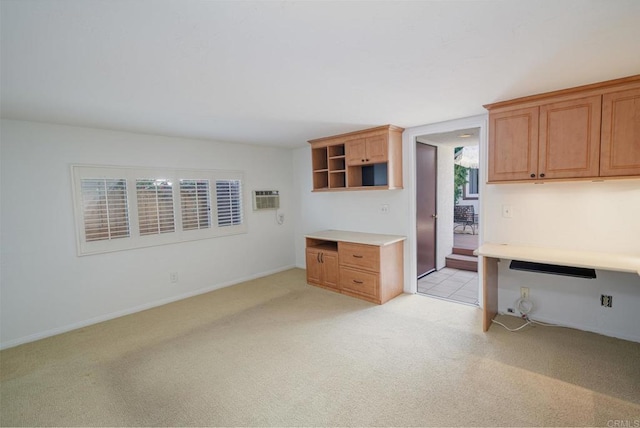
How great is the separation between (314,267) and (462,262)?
2675 millimetres

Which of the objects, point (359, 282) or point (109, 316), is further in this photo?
point (359, 282)

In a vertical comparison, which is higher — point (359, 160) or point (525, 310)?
point (359, 160)

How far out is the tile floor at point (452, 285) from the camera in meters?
3.93

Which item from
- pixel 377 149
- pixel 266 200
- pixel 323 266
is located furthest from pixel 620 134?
pixel 266 200

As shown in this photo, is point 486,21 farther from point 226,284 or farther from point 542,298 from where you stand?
point 226,284

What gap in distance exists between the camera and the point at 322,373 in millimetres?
2359

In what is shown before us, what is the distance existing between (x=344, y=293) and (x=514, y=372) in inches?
85.0

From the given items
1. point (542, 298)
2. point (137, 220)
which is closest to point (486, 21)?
point (542, 298)

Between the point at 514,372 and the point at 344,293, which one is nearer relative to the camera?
the point at 514,372

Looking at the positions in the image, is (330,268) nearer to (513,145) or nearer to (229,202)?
(229,202)

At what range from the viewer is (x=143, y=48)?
5.51ft

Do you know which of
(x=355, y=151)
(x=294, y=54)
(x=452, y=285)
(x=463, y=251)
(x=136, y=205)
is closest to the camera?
(x=294, y=54)

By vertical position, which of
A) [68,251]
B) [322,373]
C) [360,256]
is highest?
[68,251]

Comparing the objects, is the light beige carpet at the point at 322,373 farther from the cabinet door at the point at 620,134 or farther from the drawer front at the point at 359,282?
the cabinet door at the point at 620,134
